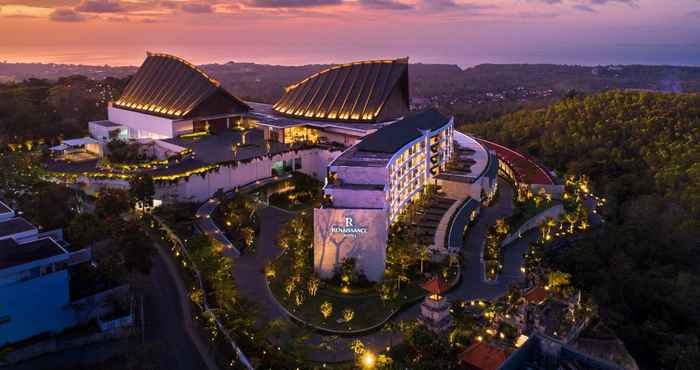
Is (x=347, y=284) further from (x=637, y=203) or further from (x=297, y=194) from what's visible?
(x=637, y=203)

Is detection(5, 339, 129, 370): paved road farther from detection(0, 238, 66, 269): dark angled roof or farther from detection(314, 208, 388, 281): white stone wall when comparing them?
detection(314, 208, 388, 281): white stone wall

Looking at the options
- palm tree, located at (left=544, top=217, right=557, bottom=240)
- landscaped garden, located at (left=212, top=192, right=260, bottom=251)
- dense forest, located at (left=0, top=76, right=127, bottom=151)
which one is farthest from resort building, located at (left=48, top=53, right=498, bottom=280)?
palm tree, located at (left=544, top=217, right=557, bottom=240)

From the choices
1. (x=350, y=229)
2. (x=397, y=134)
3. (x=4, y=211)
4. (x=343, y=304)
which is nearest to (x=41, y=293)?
(x=4, y=211)

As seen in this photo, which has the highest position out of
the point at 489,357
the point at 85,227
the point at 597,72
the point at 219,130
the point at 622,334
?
the point at 597,72

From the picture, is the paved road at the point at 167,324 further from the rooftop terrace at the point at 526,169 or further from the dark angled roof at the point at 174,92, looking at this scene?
the rooftop terrace at the point at 526,169

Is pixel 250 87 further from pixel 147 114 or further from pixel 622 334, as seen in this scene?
pixel 622 334

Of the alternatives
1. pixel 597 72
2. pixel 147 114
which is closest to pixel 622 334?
pixel 147 114

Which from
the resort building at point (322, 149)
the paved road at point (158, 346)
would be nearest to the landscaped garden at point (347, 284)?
the resort building at point (322, 149)
